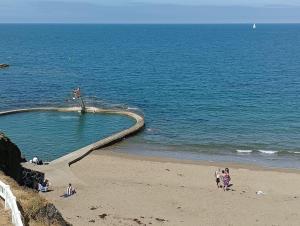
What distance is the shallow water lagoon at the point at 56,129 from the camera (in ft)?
154

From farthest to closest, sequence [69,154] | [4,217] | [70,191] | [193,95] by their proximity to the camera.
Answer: [193,95], [69,154], [70,191], [4,217]

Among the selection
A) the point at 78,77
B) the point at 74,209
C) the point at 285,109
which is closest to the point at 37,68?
the point at 78,77

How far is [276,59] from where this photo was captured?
13212 centimetres

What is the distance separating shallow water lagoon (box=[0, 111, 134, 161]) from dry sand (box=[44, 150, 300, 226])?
17.9ft

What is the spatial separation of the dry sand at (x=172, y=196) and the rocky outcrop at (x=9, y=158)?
3.15 metres

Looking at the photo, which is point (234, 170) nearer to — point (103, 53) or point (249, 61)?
point (249, 61)

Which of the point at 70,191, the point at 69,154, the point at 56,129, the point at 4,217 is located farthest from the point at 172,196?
the point at 56,129

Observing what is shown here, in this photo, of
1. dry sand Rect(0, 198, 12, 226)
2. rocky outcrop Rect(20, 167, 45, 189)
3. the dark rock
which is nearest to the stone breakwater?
rocky outcrop Rect(20, 167, 45, 189)

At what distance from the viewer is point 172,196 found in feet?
110

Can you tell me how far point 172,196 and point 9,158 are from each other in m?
10.6

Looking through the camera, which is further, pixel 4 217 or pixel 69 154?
pixel 69 154

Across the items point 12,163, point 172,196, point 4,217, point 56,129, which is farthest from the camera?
point 56,129

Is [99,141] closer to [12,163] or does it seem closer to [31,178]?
[31,178]

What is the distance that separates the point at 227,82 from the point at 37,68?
41838mm
